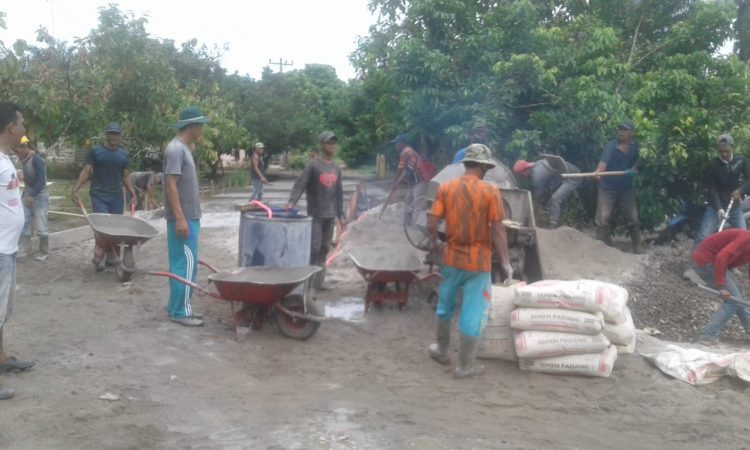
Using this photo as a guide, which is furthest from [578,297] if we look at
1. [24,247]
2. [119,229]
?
[24,247]

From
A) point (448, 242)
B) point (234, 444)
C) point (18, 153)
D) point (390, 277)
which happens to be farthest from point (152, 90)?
point (234, 444)

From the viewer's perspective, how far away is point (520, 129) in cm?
1120

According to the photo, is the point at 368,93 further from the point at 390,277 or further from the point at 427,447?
the point at 427,447

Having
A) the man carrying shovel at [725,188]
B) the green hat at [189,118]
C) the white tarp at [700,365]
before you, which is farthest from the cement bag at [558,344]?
the man carrying shovel at [725,188]

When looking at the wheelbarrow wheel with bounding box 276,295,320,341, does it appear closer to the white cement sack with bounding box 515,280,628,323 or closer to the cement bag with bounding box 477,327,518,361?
the cement bag with bounding box 477,327,518,361

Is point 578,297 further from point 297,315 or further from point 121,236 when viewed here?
point 121,236

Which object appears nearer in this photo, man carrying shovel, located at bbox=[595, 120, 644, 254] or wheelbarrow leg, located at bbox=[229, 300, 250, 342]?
wheelbarrow leg, located at bbox=[229, 300, 250, 342]

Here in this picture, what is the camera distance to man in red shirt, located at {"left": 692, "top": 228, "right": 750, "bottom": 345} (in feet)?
21.0

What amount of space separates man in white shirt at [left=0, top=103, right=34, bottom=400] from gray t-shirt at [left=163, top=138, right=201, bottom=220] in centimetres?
149

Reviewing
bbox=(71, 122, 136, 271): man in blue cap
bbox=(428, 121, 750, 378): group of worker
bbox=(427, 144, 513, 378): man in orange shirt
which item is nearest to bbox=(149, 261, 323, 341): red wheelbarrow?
bbox=(428, 121, 750, 378): group of worker

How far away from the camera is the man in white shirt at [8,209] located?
4.72 metres

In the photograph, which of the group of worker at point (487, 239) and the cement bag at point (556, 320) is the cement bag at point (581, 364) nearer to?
the cement bag at point (556, 320)

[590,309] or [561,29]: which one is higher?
[561,29]

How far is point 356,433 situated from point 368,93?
24523 mm
